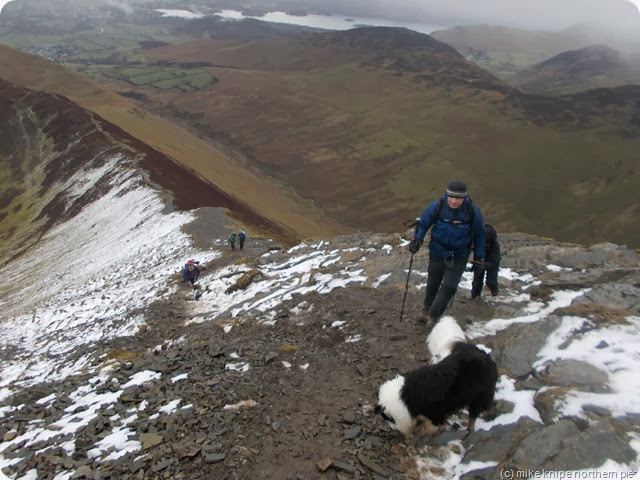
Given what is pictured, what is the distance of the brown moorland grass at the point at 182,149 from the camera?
70.9m

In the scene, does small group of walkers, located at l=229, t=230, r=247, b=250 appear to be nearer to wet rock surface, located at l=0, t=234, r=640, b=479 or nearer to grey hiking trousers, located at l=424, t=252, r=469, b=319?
wet rock surface, located at l=0, t=234, r=640, b=479

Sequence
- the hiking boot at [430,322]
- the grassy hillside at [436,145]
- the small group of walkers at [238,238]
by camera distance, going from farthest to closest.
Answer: the grassy hillside at [436,145], the small group of walkers at [238,238], the hiking boot at [430,322]

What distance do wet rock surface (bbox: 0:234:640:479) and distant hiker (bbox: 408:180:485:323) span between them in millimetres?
1421

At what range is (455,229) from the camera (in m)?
9.80

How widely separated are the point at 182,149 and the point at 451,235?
8707 cm

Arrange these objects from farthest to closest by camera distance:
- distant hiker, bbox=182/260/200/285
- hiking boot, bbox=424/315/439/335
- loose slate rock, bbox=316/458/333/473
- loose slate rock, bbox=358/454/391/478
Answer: distant hiker, bbox=182/260/200/285 < hiking boot, bbox=424/315/439/335 < loose slate rock, bbox=316/458/333/473 < loose slate rock, bbox=358/454/391/478

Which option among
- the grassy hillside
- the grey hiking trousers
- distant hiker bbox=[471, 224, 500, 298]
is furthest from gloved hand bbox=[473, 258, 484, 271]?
the grassy hillside

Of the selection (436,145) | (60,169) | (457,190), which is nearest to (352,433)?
(457,190)

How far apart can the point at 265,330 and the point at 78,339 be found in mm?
11814

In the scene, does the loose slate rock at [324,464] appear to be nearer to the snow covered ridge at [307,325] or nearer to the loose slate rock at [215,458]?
the snow covered ridge at [307,325]

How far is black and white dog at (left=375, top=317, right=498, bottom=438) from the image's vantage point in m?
6.95

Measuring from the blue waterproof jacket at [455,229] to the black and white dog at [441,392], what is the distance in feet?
9.57

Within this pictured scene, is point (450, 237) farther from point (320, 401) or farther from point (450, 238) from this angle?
point (320, 401)

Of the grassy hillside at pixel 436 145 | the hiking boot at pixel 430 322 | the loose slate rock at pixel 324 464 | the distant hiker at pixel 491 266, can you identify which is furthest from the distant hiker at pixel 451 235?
the grassy hillside at pixel 436 145
